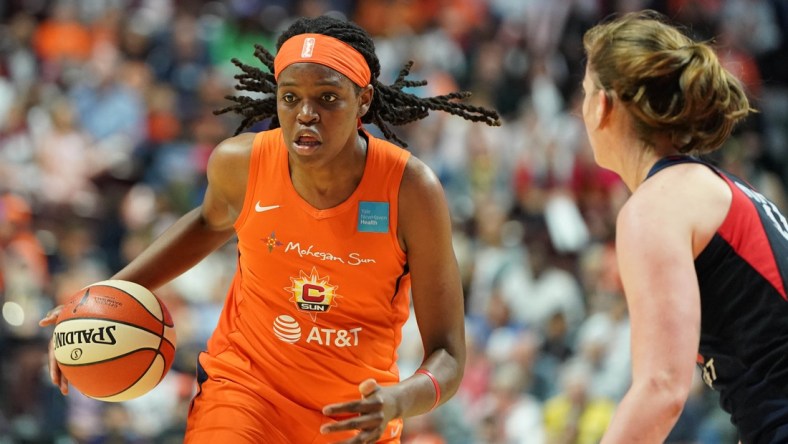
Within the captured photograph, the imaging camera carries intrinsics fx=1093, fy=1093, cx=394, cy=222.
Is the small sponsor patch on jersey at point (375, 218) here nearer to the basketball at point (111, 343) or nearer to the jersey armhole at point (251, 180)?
the jersey armhole at point (251, 180)

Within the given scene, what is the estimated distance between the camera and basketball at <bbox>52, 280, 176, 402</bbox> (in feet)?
11.9

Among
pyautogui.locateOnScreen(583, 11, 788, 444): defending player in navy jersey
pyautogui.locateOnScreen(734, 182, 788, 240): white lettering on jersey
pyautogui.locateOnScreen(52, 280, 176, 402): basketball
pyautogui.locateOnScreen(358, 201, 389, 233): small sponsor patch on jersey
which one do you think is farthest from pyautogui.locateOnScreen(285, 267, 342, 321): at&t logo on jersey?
pyautogui.locateOnScreen(734, 182, 788, 240): white lettering on jersey

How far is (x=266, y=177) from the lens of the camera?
3.71m

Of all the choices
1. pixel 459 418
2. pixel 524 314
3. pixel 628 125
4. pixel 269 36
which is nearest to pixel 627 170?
pixel 628 125

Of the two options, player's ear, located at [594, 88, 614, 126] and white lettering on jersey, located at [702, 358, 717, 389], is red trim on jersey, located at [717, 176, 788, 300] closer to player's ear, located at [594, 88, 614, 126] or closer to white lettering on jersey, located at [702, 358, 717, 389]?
white lettering on jersey, located at [702, 358, 717, 389]

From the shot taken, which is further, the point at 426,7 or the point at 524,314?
the point at 426,7

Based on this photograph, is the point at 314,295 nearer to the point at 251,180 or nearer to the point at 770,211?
the point at 251,180

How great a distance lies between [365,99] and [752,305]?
63.6 inches

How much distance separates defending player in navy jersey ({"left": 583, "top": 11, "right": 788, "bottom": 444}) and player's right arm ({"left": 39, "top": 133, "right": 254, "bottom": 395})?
1457 mm

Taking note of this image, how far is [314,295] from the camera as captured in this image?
11.9 feet

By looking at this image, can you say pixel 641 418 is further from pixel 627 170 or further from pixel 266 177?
pixel 266 177

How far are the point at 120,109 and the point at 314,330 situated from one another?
705cm

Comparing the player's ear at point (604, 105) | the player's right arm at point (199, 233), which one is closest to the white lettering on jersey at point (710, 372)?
the player's ear at point (604, 105)

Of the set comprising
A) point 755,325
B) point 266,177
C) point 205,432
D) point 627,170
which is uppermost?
point 627,170
